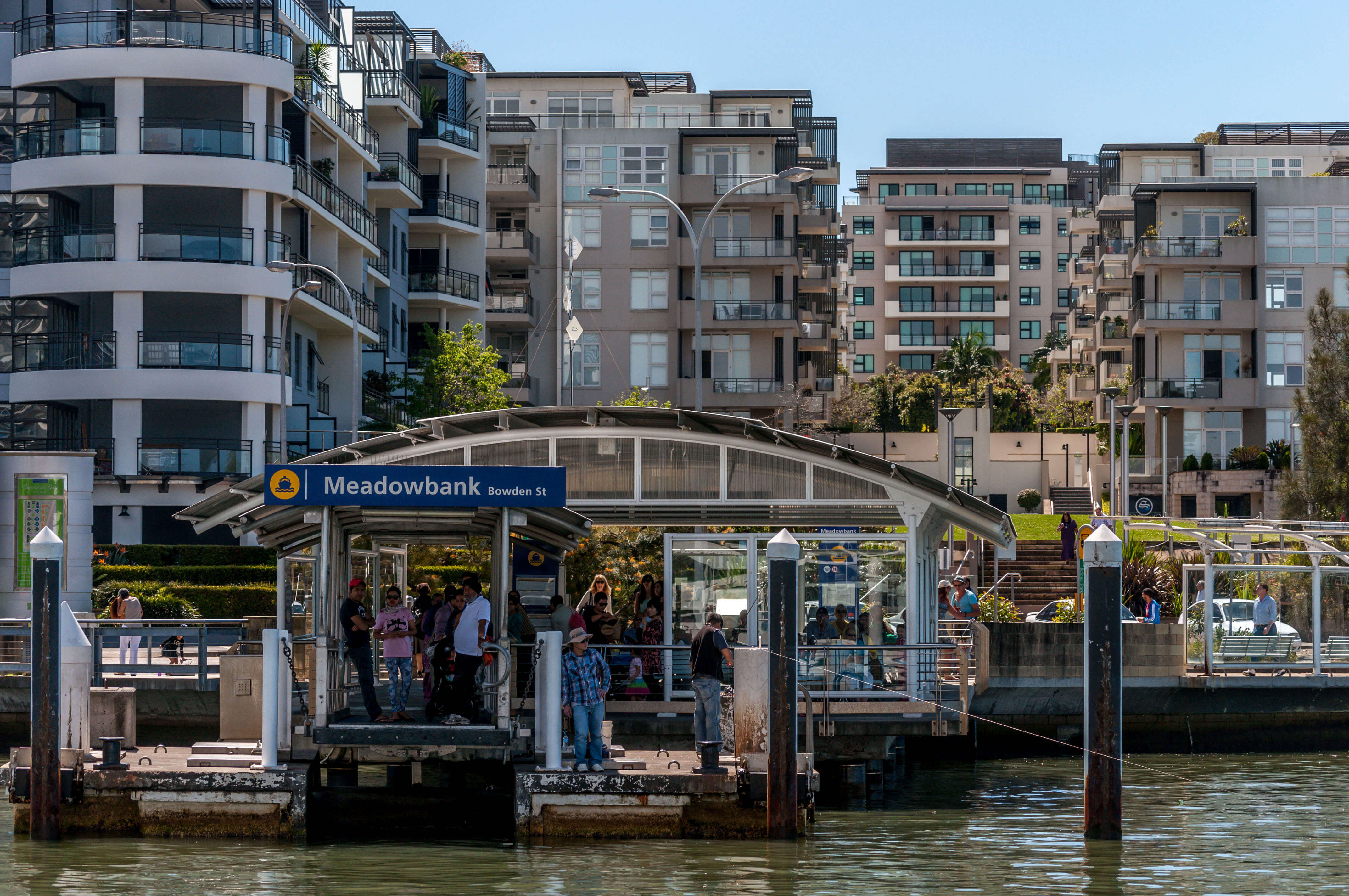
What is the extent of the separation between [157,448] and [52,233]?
7075 millimetres

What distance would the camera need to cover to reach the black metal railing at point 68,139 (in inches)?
2047

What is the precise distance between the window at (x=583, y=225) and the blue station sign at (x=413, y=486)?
64662mm

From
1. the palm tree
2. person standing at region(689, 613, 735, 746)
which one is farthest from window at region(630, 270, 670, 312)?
person standing at region(689, 613, 735, 746)

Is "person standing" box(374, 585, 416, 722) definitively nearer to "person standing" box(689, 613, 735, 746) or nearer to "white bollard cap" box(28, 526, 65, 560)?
"person standing" box(689, 613, 735, 746)

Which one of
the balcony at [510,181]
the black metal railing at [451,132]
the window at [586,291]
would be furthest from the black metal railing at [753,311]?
the black metal railing at [451,132]

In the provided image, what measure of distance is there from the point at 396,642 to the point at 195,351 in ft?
113

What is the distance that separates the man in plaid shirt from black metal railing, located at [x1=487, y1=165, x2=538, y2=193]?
64951 mm

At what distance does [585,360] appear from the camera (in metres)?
84.1

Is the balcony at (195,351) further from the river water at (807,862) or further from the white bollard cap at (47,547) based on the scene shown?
the white bollard cap at (47,547)

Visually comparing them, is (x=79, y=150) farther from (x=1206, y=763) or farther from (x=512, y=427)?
(x=1206, y=763)

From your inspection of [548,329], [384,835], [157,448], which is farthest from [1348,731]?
[548,329]

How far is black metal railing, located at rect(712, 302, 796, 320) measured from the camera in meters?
82.1

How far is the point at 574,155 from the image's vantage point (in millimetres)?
84625

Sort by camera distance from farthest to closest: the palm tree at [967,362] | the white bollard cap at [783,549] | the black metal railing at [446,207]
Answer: the palm tree at [967,362]
the black metal railing at [446,207]
the white bollard cap at [783,549]
